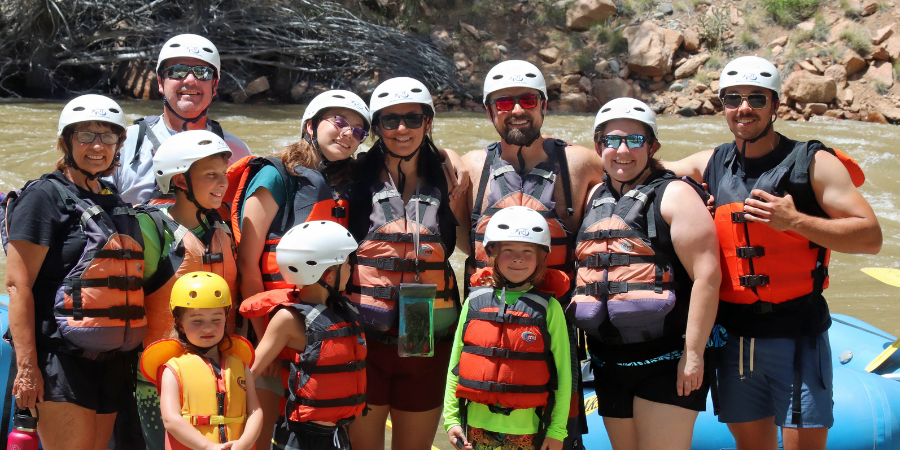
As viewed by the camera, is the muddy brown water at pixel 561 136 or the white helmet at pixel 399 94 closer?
the white helmet at pixel 399 94

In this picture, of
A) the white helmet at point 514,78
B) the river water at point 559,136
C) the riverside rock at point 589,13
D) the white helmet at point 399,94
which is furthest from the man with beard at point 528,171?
the riverside rock at point 589,13

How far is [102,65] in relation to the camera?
16.3m

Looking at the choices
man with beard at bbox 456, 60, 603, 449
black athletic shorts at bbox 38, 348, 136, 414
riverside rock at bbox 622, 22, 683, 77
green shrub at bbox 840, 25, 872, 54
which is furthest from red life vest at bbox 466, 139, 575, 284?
green shrub at bbox 840, 25, 872, 54

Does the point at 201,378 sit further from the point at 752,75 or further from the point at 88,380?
the point at 752,75

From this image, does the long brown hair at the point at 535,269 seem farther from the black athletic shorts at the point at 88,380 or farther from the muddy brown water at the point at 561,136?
the muddy brown water at the point at 561,136

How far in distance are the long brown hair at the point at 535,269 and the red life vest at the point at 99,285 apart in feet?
4.86

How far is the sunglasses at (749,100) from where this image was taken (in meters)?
3.62

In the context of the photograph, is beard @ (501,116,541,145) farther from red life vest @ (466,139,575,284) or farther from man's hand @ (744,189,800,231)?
man's hand @ (744,189,800,231)

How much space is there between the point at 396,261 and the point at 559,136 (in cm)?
1023

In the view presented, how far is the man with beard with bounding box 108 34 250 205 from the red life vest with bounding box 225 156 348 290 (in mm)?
449

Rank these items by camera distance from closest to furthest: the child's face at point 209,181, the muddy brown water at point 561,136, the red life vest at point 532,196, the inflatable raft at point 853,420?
the child's face at point 209,181 → the red life vest at point 532,196 → the inflatable raft at point 853,420 → the muddy brown water at point 561,136

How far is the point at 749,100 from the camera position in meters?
3.63

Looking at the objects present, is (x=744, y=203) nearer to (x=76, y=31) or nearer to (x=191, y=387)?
(x=191, y=387)

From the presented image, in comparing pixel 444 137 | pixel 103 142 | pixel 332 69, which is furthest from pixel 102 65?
pixel 103 142
